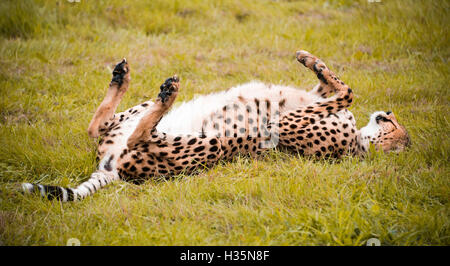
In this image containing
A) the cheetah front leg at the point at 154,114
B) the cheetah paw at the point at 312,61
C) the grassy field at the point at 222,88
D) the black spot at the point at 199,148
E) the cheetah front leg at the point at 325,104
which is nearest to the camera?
the grassy field at the point at 222,88

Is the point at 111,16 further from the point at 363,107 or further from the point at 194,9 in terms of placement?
the point at 363,107

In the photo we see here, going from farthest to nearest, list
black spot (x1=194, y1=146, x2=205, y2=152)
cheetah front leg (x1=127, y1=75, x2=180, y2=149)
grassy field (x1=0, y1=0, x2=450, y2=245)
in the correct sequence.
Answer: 1. black spot (x1=194, y1=146, x2=205, y2=152)
2. cheetah front leg (x1=127, y1=75, x2=180, y2=149)
3. grassy field (x1=0, y1=0, x2=450, y2=245)

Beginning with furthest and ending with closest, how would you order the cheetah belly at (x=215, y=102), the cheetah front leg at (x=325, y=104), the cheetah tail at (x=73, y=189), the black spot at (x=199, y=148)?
1. the cheetah front leg at (x=325, y=104)
2. the cheetah belly at (x=215, y=102)
3. the black spot at (x=199, y=148)
4. the cheetah tail at (x=73, y=189)

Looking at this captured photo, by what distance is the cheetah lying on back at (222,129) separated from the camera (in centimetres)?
306

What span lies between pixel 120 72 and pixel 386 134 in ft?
8.06

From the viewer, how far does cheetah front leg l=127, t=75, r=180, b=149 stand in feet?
9.89

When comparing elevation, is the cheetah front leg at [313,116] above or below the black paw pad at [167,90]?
below

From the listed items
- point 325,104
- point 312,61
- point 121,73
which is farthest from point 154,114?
point 312,61

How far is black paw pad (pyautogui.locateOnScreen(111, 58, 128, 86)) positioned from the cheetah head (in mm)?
2290

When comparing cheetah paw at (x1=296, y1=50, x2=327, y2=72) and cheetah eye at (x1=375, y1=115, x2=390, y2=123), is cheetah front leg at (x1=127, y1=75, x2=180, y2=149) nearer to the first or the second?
cheetah paw at (x1=296, y1=50, x2=327, y2=72)

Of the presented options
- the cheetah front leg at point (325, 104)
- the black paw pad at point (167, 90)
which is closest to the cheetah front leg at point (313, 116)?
the cheetah front leg at point (325, 104)

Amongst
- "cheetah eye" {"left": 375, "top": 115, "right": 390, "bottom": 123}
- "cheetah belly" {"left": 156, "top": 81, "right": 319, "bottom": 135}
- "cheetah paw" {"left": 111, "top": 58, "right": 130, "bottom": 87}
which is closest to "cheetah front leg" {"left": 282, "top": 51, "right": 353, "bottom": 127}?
"cheetah belly" {"left": 156, "top": 81, "right": 319, "bottom": 135}

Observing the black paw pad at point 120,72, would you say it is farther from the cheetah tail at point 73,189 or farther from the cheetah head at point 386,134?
the cheetah head at point 386,134
